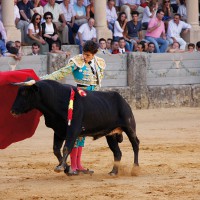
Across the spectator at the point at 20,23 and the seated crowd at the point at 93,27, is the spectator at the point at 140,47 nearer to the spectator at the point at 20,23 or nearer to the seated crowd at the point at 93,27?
the seated crowd at the point at 93,27

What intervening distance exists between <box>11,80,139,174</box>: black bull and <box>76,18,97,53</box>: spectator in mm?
9068

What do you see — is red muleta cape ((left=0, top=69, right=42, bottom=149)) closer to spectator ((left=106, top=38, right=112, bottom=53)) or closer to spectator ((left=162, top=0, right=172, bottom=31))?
spectator ((left=106, top=38, right=112, bottom=53))

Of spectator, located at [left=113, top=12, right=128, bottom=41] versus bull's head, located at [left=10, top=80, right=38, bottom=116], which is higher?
bull's head, located at [left=10, top=80, right=38, bottom=116]

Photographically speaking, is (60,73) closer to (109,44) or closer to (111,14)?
(109,44)

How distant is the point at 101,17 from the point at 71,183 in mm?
11165

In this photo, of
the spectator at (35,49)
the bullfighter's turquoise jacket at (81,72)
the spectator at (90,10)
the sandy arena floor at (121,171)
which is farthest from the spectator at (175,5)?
the bullfighter's turquoise jacket at (81,72)

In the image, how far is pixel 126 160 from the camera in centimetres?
1300

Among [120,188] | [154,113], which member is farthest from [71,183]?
[154,113]

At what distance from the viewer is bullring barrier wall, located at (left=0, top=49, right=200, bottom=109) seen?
→ 65.7 ft

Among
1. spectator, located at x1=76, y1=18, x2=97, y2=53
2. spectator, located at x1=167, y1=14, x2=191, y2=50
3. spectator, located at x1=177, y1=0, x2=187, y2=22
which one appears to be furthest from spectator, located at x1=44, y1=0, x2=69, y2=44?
spectator, located at x1=177, y1=0, x2=187, y2=22

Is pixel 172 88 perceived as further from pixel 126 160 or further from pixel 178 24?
pixel 126 160

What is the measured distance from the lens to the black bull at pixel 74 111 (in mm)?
10750

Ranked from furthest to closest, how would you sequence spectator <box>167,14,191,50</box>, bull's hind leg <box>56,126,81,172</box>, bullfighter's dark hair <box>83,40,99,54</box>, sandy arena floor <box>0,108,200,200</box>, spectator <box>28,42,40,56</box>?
spectator <box>167,14,191,50</box>
spectator <box>28,42,40,56</box>
bullfighter's dark hair <box>83,40,99,54</box>
bull's hind leg <box>56,126,81,172</box>
sandy arena floor <box>0,108,200,200</box>

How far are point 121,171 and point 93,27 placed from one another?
973 centimetres
